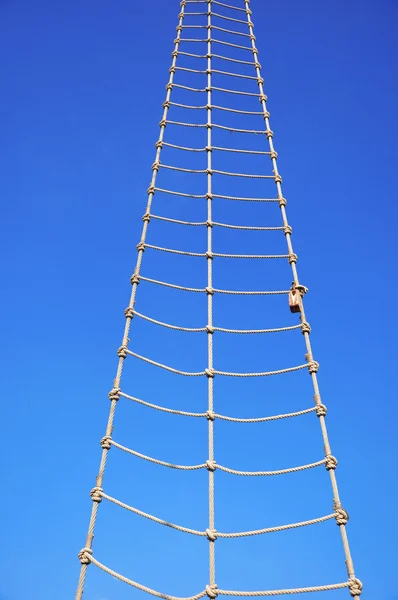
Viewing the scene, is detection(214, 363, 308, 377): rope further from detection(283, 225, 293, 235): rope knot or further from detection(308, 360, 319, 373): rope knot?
detection(283, 225, 293, 235): rope knot

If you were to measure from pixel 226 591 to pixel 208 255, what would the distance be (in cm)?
173

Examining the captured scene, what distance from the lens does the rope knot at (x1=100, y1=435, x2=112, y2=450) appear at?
6.90 ft

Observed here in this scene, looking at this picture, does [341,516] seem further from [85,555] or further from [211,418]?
[85,555]

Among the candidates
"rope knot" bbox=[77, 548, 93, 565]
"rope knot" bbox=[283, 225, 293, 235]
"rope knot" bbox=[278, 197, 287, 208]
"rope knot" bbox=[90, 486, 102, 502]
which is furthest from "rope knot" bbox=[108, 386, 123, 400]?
"rope knot" bbox=[278, 197, 287, 208]

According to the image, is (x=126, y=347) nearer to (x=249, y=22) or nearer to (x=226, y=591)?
(x=226, y=591)

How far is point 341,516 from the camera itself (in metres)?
1.88

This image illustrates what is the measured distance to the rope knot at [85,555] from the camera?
1824 mm

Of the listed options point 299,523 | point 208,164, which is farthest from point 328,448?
point 208,164

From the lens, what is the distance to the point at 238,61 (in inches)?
174

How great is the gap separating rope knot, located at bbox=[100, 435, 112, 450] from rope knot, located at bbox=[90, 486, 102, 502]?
0.55ft

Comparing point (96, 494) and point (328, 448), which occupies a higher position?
point (328, 448)

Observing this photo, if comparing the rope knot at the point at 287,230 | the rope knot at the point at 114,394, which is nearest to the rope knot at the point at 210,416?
the rope knot at the point at 114,394

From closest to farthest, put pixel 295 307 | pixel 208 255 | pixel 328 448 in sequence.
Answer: pixel 328 448 < pixel 295 307 < pixel 208 255

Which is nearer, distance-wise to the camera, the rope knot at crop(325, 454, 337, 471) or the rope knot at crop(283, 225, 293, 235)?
the rope knot at crop(325, 454, 337, 471)
